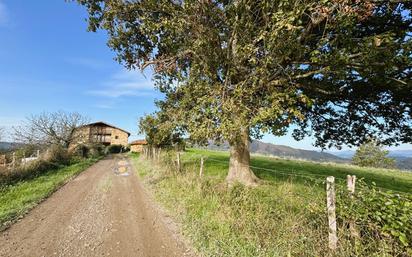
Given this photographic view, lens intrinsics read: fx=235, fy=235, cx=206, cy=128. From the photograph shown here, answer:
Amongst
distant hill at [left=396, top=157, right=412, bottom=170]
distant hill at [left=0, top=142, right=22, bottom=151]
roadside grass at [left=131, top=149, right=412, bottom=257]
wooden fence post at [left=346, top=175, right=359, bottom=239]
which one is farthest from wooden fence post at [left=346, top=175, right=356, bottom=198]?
distant hill at [left=396, top=157, right=412, bottom=170]

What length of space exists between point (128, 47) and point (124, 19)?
166 cm

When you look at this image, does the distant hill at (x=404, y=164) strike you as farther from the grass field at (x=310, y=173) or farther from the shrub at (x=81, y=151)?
the shrub at (x=81, y=151)

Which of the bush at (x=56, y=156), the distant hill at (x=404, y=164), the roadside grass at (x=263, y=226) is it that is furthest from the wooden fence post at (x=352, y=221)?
the distant hill at (x=404, y=164)

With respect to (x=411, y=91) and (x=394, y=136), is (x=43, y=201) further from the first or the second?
(x=394, y=136)

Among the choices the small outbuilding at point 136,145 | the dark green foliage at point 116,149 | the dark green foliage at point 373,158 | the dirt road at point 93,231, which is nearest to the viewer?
the dirt road at point 93,231

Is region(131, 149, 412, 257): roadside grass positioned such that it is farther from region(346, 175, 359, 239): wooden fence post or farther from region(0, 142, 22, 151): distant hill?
region(0, 142, 22, 151): distant hill

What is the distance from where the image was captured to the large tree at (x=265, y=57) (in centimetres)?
685

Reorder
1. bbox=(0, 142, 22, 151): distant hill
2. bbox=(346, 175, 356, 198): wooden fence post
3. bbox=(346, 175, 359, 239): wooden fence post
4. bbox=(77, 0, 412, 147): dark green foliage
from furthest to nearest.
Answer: bbox=(0, 142, 22, 151): distant hill
bbox=(77, 0, 412, 147): dark green foliage
bbox=(346, 175, 356, 198): wooden fence post
bbox=(346, 175, 359, 239): wooden fence post

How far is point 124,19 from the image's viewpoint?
1064cm

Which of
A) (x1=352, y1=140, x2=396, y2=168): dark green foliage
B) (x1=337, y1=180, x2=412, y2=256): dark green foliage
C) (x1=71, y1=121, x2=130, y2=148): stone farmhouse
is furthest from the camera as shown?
(x1=71, y1=121, x2=130, y2=148): stone farmhouse

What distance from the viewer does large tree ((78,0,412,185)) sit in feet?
22.5

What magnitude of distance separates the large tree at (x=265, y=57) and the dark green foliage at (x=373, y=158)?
59.3 m

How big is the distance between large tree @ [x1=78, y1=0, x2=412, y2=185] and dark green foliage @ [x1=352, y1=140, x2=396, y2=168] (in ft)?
195

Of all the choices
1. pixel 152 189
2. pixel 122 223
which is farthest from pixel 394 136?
pixel 122 223
